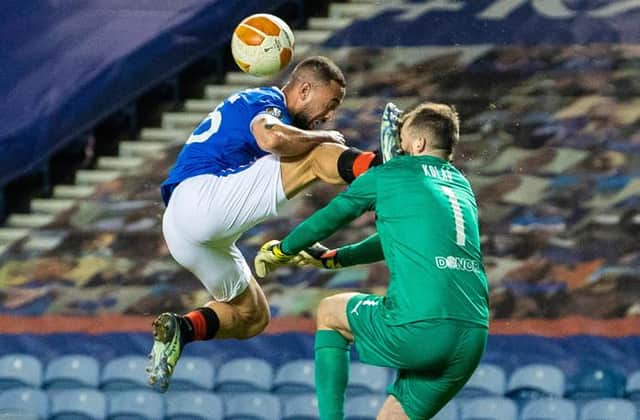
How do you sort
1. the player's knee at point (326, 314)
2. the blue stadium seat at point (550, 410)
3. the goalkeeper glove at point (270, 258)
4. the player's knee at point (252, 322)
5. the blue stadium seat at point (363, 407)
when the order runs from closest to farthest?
the player's knee at point (326, 314) < the goalkeeper glove at point (270, 258) < the player's knee at point (252, 322) < the blue stadium seat at point (550, 410) < the blue stadium seat at point (363, 407)

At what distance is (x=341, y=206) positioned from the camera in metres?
5.55

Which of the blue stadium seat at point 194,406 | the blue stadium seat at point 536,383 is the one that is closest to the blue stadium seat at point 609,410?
the blue stadium seat at point 536,383

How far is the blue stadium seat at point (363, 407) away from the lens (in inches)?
337

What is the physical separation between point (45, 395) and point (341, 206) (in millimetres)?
4107

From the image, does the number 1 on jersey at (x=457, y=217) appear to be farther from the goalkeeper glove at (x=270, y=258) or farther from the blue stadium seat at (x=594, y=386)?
the blue stadium seat at (x=594, y=386)

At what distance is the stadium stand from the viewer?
9055mm

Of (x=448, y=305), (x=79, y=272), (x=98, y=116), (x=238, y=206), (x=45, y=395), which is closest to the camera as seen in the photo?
(x=448, y=305)

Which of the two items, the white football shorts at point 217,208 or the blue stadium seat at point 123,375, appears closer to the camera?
the white football shorts at point 217,208

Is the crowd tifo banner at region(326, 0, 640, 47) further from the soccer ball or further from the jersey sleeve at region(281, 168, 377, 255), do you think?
the jersey sleeve at region(281, 168, 377, 255)

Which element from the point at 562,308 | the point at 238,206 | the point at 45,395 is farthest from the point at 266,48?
the point at 562,308

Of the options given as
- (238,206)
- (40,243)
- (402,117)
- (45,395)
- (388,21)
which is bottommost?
(45,395)

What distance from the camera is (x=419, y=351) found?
5391 mm

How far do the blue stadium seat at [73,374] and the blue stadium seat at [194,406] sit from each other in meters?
0.70

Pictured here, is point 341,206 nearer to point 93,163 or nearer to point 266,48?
point 266,48
